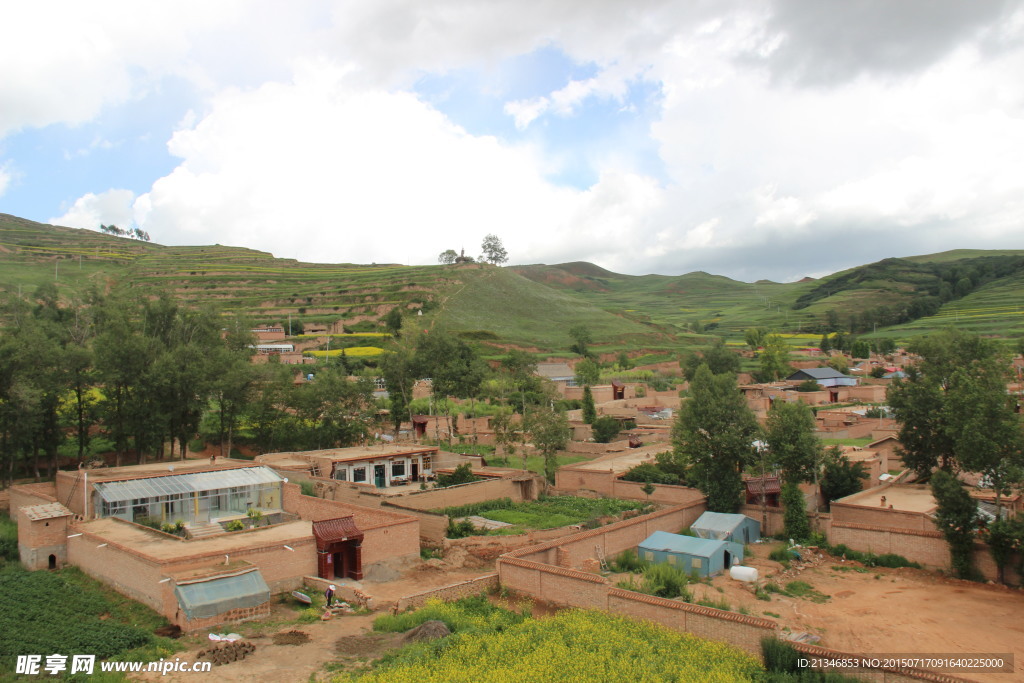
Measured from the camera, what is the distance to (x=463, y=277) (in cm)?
10244

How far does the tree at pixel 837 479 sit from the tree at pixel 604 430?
17.8m

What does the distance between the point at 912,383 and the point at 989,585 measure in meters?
9.77

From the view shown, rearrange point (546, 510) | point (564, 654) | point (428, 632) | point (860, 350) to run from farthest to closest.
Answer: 1. point (860, 350)
2. point (546, 510)
3. point (428, 632)
4. point (564, 654)

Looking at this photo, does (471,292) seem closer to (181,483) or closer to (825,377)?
(825,377)

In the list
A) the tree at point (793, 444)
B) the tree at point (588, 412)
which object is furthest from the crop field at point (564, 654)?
the tree at point (588, 412)

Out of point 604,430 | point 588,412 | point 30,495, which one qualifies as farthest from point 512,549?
point 588,412

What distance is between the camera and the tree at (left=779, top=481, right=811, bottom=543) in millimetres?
22125

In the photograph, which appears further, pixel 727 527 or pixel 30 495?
pixel 30 495

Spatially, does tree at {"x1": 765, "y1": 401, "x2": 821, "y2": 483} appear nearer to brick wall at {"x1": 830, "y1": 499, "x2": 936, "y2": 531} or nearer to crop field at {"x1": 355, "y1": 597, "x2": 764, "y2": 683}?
brick wall at {"x1": 830, "y1": 499, "x2": 936, "y2": 531}

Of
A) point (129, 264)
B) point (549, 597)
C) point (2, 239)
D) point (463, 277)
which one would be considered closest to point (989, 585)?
point (549, 597)

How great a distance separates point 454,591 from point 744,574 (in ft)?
26.6

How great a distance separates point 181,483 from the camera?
23.0 meters

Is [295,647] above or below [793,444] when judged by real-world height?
below

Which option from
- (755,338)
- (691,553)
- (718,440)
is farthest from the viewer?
(755,338)
